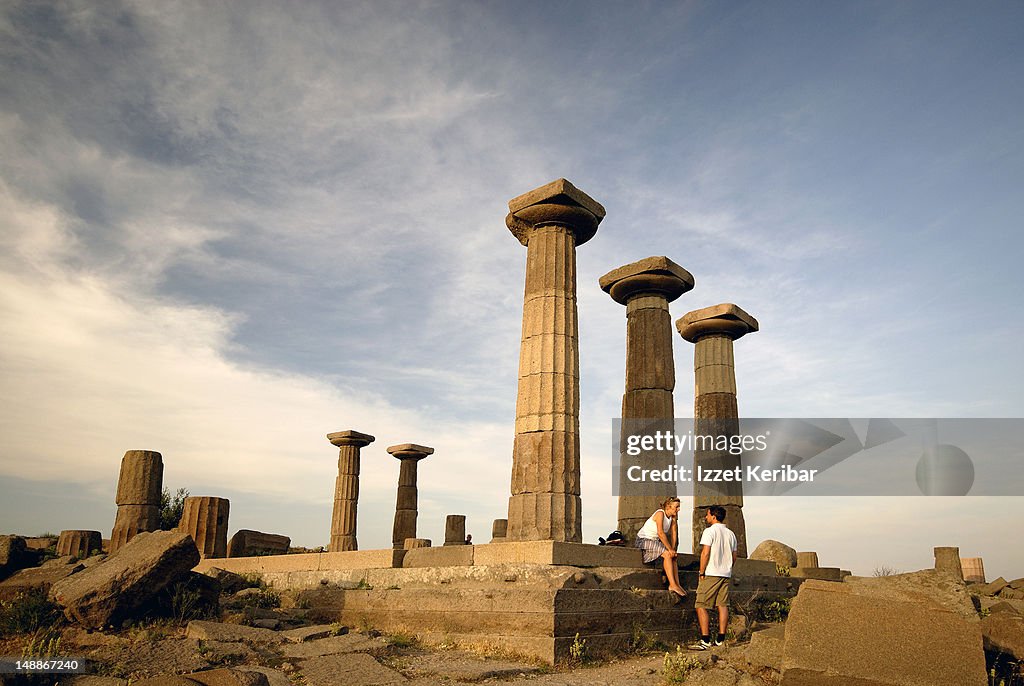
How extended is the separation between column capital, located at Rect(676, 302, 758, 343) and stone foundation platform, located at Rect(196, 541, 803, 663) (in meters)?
7.80

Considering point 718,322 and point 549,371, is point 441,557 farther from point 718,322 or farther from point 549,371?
point 718,322

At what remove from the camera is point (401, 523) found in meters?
28.8

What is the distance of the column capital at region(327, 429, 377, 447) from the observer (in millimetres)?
28562

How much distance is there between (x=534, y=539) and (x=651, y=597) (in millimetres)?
2007

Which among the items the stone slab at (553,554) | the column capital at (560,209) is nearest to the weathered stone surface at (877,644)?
the stone slab at (553,554)

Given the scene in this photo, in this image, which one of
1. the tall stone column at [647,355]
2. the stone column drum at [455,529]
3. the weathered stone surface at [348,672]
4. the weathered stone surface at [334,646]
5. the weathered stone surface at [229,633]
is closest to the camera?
the weathered stone surface at [348,672]

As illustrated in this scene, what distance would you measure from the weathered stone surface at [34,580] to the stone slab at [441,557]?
5487 millimetres

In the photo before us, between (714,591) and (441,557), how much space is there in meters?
4.32

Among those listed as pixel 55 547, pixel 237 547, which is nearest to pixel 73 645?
pixel 55 547

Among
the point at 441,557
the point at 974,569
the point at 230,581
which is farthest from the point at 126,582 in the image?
the point at 974,569

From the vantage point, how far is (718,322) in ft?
63.9

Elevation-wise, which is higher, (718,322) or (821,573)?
(718,322)

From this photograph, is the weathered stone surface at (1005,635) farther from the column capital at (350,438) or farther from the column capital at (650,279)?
the column capital at (350,438)

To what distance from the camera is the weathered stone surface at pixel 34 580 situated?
36.7 feet
